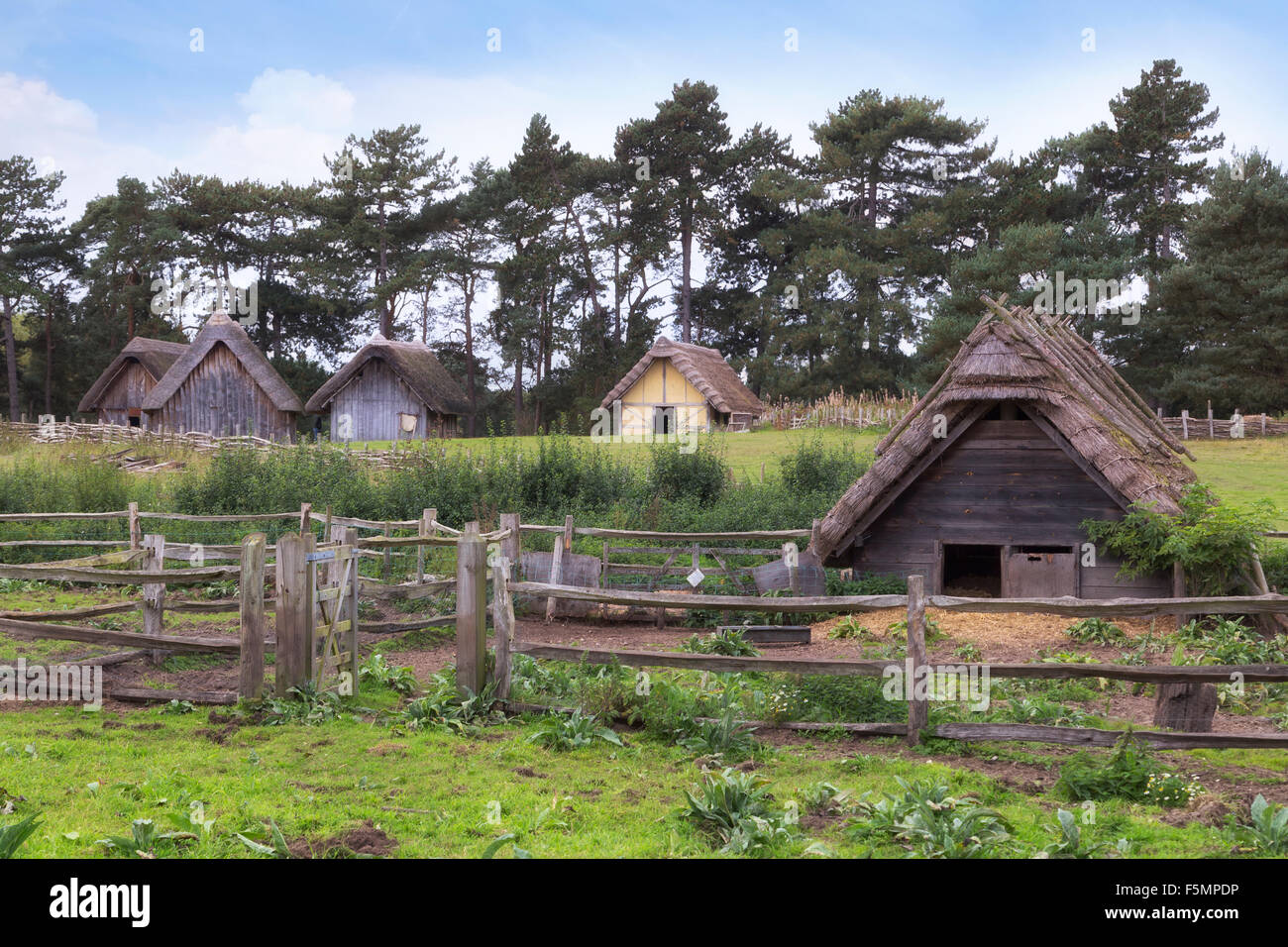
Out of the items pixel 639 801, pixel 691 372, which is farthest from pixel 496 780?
pixel 691 372

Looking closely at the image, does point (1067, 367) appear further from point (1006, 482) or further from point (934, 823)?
point (934, 823)

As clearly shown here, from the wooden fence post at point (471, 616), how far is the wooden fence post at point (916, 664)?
3076 millimetres

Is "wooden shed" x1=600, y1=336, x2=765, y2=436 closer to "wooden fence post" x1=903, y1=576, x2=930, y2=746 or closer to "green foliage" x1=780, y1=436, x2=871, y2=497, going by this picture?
"green foliage" x1=780, y1=436, x2=871, y2=497

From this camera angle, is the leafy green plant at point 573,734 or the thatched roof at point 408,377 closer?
the leafy green plant at point 573,734

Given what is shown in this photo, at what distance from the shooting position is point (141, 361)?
39312 millimetres

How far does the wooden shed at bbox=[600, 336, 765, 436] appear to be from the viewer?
3628 cm

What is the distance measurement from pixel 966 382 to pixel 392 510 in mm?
11168

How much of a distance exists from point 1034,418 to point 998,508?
4.33 ft

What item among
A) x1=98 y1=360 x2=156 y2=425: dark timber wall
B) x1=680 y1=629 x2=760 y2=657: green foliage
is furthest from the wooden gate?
x1=98 y1=360 x2=156 y2=425: dark timber wall

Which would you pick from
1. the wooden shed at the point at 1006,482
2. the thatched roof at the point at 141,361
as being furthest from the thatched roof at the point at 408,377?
the wooden shed at the point at 1006,482

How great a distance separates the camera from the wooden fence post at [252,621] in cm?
762

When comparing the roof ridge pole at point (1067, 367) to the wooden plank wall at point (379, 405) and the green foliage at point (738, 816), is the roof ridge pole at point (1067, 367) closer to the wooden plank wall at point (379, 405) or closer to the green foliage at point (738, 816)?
the green foliage at point (738, 816)

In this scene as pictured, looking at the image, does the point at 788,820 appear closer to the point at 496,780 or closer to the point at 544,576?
the point at 496,780

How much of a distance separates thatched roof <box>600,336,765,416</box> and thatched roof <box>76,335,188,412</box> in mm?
17525
